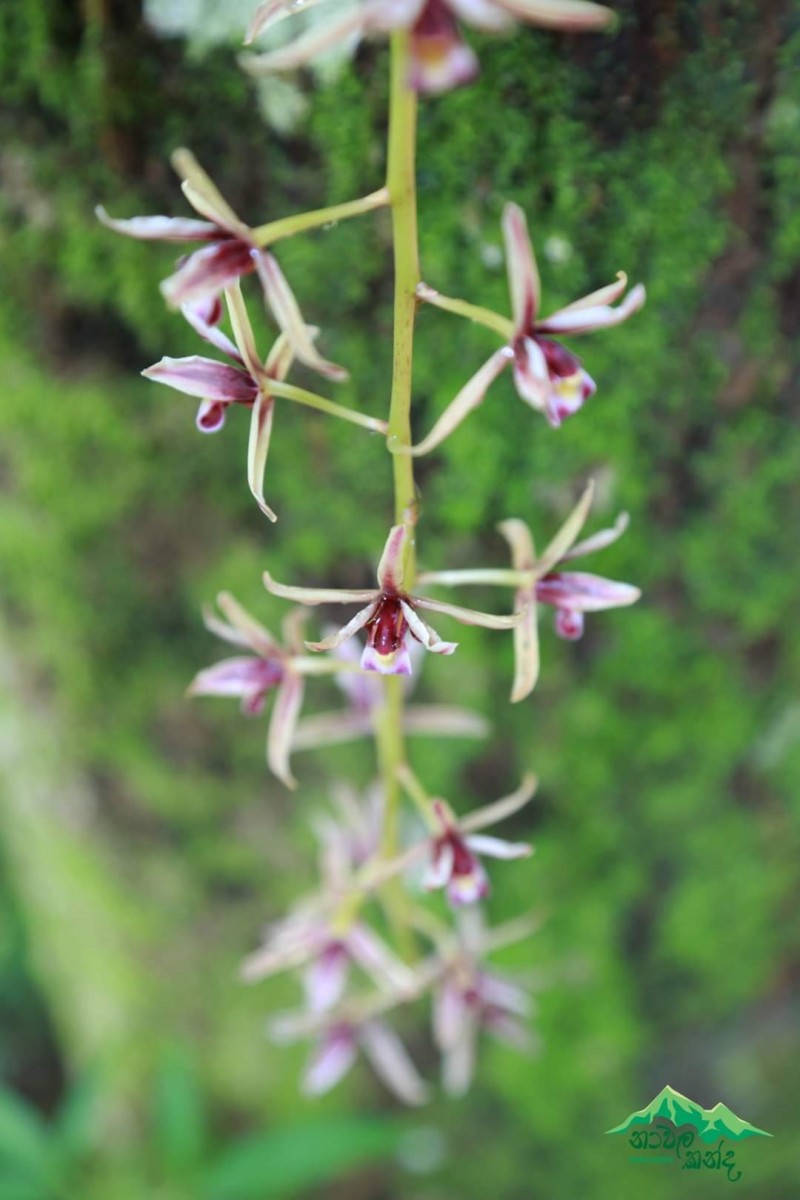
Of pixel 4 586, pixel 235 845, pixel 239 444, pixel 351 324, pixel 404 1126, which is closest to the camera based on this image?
pixel 351 324

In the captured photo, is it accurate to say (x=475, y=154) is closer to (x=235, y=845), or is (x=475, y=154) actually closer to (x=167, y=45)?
(x=167, y=45)

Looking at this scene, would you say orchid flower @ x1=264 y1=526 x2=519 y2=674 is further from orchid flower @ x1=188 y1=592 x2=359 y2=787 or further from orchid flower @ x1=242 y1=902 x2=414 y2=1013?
orchid flower @ x1=242 y1=902 x2=414 y2=1013

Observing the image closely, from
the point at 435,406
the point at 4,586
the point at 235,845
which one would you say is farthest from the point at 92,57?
the point at 235,845

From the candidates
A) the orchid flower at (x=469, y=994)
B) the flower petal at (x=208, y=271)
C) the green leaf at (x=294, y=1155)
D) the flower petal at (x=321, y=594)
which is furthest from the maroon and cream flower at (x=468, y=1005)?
the flower petal at (x=208, y=271)

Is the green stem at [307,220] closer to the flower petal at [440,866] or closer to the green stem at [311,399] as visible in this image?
the green stem at [311,399]

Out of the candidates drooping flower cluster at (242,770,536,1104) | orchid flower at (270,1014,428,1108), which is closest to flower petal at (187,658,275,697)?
drooping flower cluster at (242,770,536,1104)

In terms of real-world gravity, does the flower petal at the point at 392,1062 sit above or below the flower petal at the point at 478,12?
below
